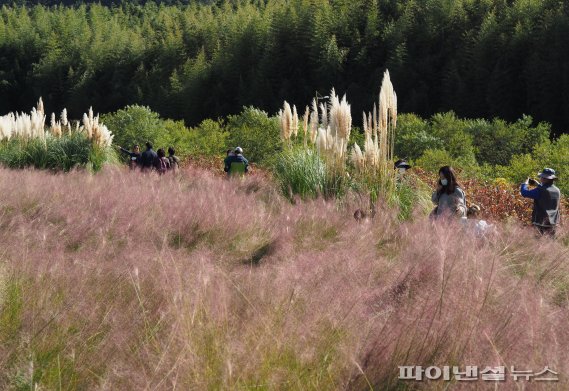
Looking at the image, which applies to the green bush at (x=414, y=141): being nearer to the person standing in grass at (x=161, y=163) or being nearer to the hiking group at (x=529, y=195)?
the person standing in grass at (x=161, y=163)

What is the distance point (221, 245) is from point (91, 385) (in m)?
2.79

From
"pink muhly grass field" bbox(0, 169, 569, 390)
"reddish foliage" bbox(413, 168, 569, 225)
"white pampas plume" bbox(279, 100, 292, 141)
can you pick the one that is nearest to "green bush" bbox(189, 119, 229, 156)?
"white pampas plume" bbox(279, 100, 292, 141)

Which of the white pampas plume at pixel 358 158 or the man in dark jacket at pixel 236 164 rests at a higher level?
the white pampas plume at pixel 358 158

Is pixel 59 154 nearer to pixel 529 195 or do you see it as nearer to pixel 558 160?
pixel 529 195

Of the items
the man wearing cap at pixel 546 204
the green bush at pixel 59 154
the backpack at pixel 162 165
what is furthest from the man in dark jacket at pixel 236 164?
the man wearing cap at pixel 546 204

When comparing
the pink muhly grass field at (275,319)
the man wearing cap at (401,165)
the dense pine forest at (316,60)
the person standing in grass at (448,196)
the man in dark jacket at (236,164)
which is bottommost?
the dense pine forest at (316,60)

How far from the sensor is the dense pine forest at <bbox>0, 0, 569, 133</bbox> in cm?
4191

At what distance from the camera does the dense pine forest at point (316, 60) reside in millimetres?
41906

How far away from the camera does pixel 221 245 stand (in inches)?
194

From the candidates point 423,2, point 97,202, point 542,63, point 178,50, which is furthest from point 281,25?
point 97,202

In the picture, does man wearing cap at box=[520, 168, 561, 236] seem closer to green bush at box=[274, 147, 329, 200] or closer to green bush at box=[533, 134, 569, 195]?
green bush at box=[274, 147, 329, 200]

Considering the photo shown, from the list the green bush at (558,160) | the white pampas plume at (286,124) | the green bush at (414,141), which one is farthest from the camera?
the green bush at (414,141)

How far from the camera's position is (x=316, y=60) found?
53.3 meters

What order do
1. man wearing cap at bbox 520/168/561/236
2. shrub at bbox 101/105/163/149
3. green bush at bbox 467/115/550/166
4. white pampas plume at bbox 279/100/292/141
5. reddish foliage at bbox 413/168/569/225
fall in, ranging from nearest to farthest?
man wearing cap at bbox 520/168/561/236 → reddish foliage at bbox 413/168/569/225 → white pampas plume at bbox 279/100/292/141 → green bush at bbox 467/115/550/166 → shrub at bbox 101/105/163/149
